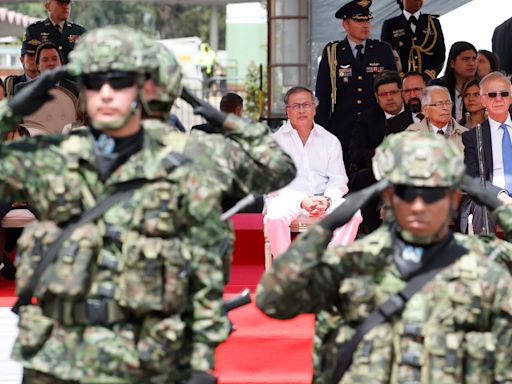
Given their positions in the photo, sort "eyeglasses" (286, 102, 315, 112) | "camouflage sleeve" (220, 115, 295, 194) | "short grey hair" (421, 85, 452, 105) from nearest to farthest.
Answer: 1. "camouflage sleeve" (220, 115, 295, 194)
2. "eyeglasses" (286, 102, 315, 112)
3. "short grey hair" (421, 85, 452, 105)

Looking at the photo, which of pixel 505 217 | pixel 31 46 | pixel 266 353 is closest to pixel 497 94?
pixel 266 353

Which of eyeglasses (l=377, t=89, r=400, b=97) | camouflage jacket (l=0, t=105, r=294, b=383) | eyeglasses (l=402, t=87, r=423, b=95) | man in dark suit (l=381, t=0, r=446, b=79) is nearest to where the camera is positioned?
camouflage jacket (l=0, t=105, r=294, b=383)

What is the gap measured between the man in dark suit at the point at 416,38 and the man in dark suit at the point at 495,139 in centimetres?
231

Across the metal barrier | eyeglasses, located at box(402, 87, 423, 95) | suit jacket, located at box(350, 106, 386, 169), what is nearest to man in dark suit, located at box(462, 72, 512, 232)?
suit jacket, located at box(350, 106, 386, 169)

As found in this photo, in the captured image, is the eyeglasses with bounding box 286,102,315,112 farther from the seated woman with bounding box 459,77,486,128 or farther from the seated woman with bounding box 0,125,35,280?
the seated woman with bounding box 0,125,35,280

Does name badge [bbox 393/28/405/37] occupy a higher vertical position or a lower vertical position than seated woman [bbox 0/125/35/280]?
higher

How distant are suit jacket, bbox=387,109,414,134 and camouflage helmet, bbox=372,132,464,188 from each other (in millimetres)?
5151

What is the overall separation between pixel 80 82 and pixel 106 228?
1.71ft

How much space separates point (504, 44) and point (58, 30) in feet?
12.5

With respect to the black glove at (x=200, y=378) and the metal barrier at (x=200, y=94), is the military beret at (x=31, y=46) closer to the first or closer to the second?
the black glove at (x=200, y=378)

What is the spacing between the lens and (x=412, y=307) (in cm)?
472

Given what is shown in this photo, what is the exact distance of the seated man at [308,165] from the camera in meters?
8.94

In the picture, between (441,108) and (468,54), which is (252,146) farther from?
(468,54)

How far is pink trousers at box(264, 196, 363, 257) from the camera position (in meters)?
8.72
